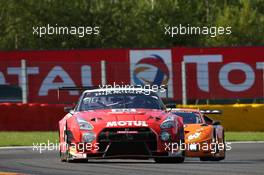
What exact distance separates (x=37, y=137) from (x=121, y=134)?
1211cm

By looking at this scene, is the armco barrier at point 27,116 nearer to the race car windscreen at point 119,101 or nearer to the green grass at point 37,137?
the green grass at point 37,137

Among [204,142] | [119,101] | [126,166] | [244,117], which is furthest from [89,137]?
[244,117]

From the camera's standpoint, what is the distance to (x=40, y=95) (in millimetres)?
31859

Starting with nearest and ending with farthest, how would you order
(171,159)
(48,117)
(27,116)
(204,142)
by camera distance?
1. (171,159)
2. (204,142)
3. (27,116)
4. (48,117)

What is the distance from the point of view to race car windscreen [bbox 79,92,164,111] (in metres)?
14.6

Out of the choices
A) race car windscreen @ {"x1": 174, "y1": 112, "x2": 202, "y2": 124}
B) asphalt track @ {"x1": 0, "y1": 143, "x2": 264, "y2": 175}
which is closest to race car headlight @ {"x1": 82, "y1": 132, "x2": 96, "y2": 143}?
asphalt track @ {"x1": 0, "y1": 143, "x2": 264, "y2": 175}

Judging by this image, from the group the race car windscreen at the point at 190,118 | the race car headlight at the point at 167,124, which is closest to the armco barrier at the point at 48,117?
the race car windscreen at the point at 190,118

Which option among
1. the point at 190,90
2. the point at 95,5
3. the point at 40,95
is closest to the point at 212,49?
the point at 190,90

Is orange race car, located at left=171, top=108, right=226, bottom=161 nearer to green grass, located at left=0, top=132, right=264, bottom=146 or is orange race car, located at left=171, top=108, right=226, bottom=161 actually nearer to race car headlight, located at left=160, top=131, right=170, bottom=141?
race car headlight, located at left=160, top=131, right=170, bottom=141

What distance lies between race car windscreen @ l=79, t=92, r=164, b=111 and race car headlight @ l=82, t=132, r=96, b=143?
3.56ft

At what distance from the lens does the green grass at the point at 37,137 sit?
23453 mm

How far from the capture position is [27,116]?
27359 millimetres

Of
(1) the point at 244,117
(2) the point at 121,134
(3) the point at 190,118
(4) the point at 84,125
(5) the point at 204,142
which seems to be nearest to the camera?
(2) the point at 121,134

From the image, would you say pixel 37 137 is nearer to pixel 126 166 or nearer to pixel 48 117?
pixel 48 117
